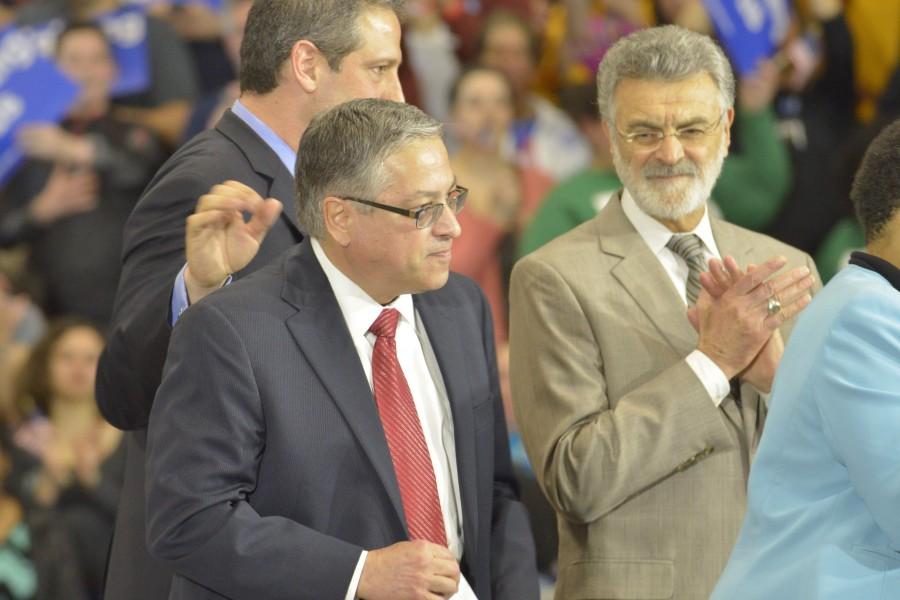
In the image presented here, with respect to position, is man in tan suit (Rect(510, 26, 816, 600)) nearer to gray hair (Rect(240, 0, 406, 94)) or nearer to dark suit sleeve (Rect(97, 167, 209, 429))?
gray hair (Rect(240, 0, 406, 94))

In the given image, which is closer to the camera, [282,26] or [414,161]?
[414,161]

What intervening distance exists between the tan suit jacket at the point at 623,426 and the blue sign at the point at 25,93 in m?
3.19

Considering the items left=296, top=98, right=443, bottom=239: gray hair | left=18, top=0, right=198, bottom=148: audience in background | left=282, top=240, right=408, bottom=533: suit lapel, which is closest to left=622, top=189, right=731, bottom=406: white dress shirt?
left=296, top=98, right=443, bottom=239: gray hair

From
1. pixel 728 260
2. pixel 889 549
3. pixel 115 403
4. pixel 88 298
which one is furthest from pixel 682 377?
pixel 88 298

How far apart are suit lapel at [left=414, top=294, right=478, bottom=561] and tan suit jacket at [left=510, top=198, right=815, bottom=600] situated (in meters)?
0.29

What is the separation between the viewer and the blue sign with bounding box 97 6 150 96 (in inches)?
263

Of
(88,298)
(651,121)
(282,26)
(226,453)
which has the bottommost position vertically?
(88,298)

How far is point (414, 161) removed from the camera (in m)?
3.08

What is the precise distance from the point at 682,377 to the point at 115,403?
3.71ft

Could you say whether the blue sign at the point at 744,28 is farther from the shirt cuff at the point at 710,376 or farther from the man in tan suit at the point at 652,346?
the shirt cuff at the point at 710,376

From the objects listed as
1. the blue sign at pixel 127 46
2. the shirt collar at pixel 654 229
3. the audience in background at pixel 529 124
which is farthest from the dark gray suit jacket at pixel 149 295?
the blue sign at pixel 127 46

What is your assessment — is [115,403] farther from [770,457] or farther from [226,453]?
[770,457]

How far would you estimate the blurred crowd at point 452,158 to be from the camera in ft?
18.6

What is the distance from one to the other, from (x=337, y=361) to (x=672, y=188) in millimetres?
929
